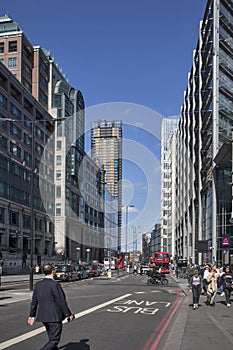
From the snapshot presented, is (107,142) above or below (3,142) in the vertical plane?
below

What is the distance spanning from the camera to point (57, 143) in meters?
96.1

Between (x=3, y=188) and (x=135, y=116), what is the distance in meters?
47.8

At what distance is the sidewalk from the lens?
10.2 meters

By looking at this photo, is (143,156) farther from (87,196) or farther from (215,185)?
(87,196)

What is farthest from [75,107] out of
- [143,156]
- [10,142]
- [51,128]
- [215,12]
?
[143,156]

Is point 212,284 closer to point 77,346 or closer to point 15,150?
point 77,346

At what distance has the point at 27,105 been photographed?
8288 centimetres

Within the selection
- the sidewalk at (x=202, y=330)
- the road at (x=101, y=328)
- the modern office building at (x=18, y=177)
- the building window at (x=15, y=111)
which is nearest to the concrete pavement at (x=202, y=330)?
the sidewalk at (x=202, y=330)

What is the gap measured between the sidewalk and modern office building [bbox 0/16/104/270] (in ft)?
215

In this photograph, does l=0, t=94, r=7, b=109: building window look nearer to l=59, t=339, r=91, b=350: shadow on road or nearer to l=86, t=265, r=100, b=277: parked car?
l=86, t=265, r=100, b=277: parked car

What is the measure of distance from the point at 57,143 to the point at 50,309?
8980 centimetres

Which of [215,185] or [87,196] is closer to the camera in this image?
[215,185]

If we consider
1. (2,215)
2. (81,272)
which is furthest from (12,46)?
(81,272)

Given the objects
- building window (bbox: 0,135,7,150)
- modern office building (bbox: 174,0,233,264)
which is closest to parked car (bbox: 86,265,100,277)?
modern office building (bbox: 174,0,233,264)
